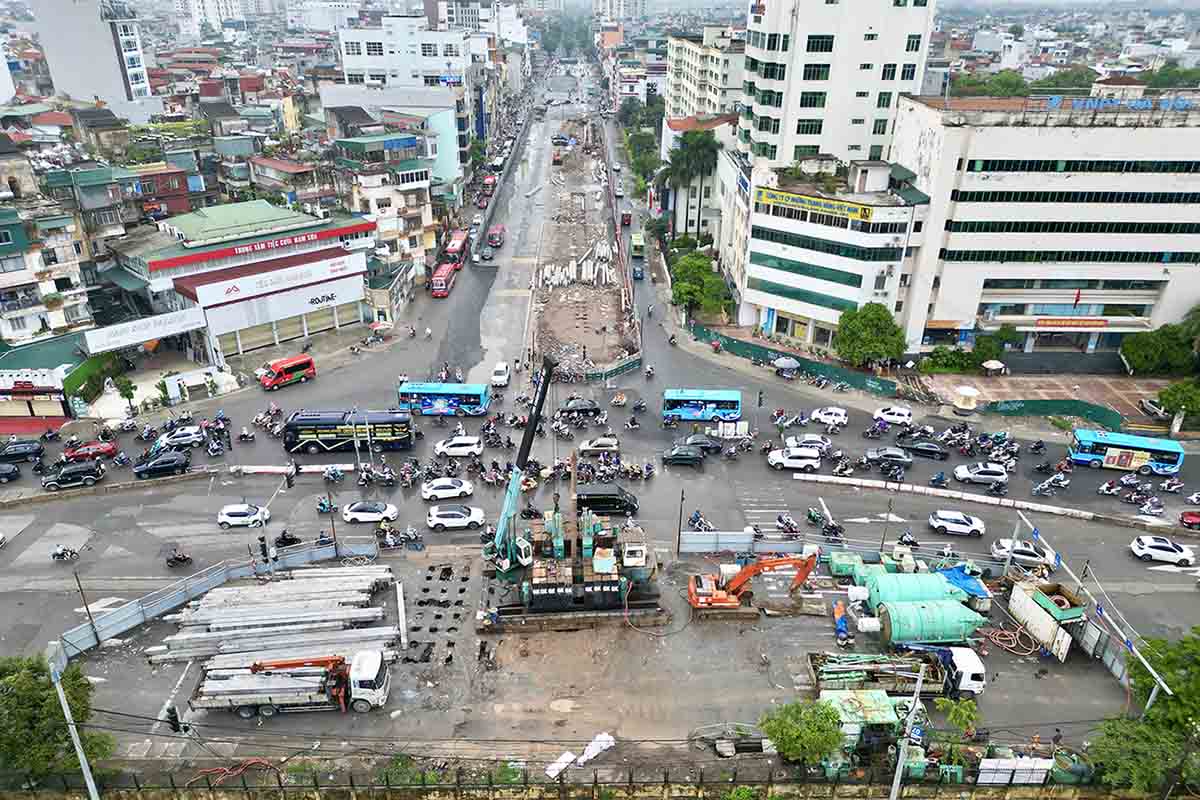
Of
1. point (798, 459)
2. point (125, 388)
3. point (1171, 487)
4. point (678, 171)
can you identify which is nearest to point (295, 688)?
point (798, 459)

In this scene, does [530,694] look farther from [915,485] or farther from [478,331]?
[478,331]

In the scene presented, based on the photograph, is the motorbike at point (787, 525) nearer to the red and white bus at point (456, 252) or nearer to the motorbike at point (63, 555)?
the motorbike at point (63, 555)

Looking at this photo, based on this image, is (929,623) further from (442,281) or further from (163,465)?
(442,281)

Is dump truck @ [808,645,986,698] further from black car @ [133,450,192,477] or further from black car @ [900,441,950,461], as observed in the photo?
black car @ [133,450,192,477]

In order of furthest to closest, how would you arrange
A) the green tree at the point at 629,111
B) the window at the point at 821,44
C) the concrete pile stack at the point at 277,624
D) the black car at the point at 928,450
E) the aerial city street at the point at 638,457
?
1. the green tree at the point at 629,111
2. the window at the point at 821,44
3. the black car at the point at 928,450
4. the concrete pile stack at the point at 277,624
5. the aerial city street at the point at 638,457

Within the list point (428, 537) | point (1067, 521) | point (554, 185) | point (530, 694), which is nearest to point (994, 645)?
point (1067, 521)

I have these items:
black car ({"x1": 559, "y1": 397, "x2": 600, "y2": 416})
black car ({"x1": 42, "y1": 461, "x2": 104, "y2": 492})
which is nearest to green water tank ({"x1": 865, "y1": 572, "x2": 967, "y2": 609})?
black car ({"x1": 559, "y1": 397, "x2": 600, "y2": 416})

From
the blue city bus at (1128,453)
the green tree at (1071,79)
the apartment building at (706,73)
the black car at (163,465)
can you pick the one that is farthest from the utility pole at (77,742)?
the green tree at (1071,79)
